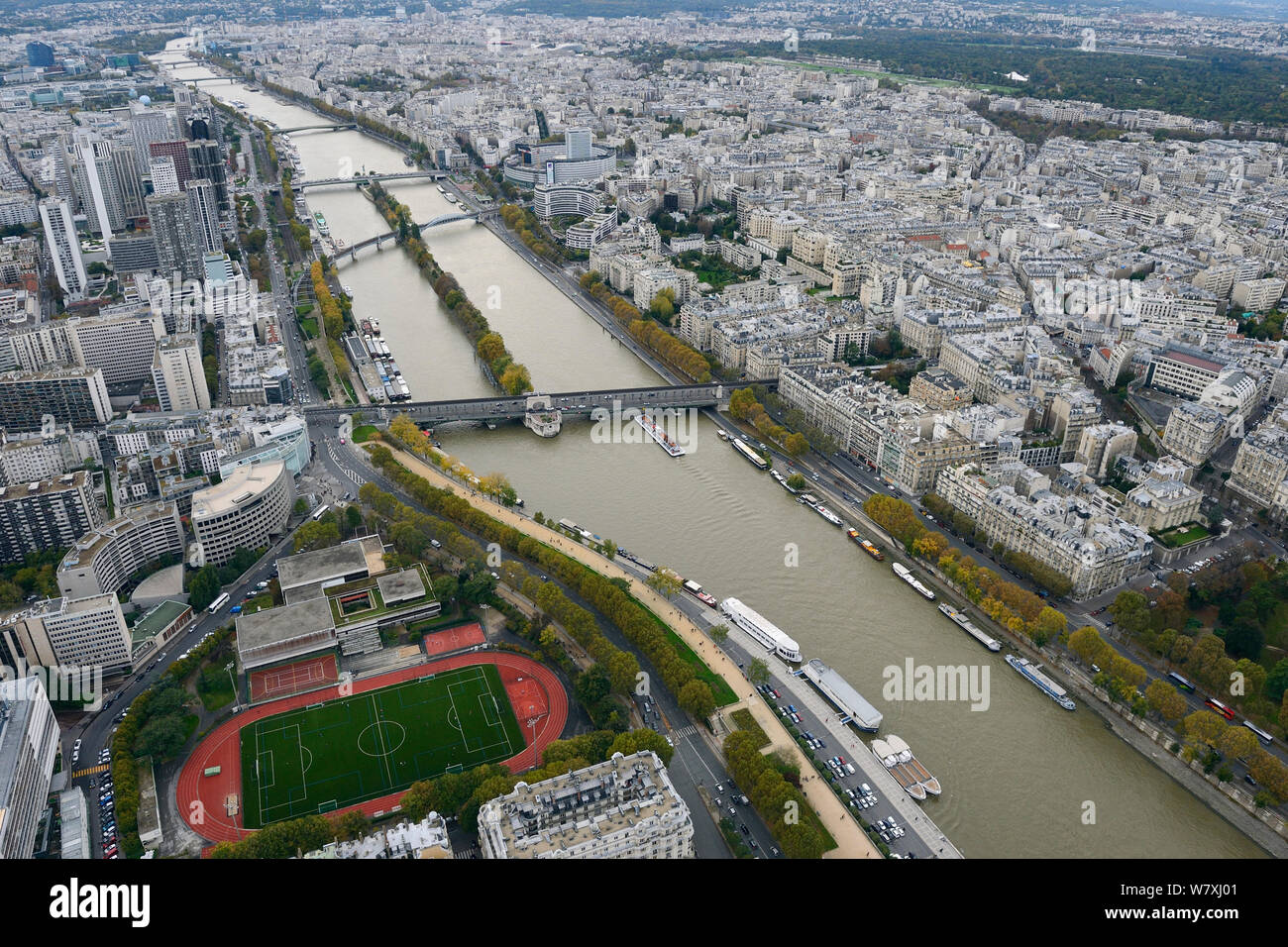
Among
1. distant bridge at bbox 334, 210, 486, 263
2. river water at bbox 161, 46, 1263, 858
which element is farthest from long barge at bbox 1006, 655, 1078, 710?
distant bridge at bbox 334, 210, 486, 263

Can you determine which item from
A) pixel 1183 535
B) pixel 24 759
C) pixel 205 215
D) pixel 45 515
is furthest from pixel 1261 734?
pixel 205 215

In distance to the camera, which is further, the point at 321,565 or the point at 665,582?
the point at 321,565

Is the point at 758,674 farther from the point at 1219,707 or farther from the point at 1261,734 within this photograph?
the point at 1261,734

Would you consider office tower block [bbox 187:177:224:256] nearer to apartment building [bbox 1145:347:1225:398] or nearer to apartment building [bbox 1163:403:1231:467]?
apartment building [bbox 1145:347:1225:398]

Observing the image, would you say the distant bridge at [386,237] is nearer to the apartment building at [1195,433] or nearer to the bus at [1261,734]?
the apartment building at [1195,433]

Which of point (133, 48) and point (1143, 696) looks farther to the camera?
point (133, 48)
